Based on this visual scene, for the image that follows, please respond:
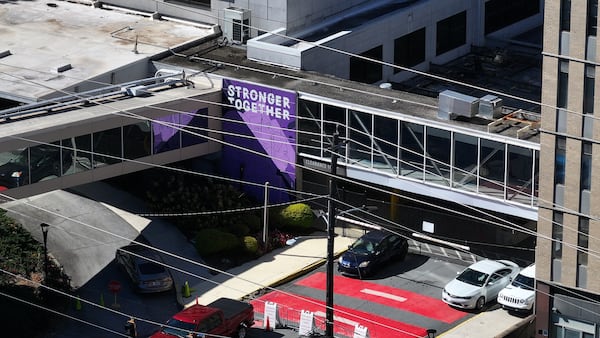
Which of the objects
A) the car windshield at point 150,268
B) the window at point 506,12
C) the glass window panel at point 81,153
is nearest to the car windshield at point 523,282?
the car windshield at point 150,268

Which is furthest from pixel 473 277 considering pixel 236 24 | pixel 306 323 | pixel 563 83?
pixel 236 24

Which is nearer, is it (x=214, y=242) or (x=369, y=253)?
(x=369, y=253)

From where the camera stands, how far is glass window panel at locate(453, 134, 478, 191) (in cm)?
6166

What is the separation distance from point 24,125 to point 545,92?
1943cm

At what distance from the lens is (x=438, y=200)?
64375 mm

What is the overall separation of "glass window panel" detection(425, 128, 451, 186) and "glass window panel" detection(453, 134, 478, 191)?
1.23ft

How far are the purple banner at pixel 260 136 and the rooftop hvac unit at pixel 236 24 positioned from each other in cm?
565

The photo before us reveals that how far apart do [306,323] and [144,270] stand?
7.41 metres

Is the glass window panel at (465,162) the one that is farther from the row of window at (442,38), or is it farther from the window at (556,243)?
the row of window at (442,38)

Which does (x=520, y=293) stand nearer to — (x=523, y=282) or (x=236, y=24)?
(x=523, y=282)

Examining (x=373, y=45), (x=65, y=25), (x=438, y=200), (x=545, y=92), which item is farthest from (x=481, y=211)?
(x=65, y=25)

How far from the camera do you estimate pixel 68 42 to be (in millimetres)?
73562

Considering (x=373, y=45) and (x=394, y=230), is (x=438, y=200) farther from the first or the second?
(x=373, y=45)

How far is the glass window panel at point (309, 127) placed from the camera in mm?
66125
